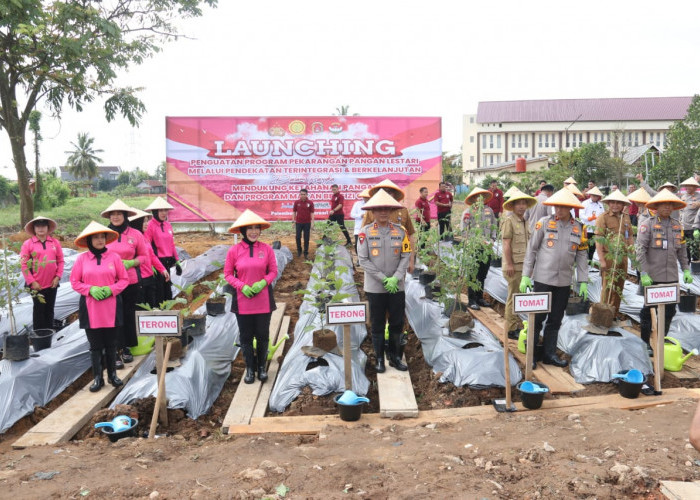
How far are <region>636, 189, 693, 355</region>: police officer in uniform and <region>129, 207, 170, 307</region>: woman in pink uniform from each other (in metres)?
5.01

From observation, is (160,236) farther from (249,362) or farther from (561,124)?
(561,124)

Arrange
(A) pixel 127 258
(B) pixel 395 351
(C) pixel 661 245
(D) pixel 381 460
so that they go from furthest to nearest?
1. (A) pixel 127 258
2. (C) pixel 661 245
3. (B) pixel 395 351
4. (D) pixel 381 460

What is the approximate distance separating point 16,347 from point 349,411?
10.2 ft

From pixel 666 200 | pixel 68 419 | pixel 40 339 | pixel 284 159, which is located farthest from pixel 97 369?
pixel 284 159

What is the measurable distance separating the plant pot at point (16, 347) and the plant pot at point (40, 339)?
46 centimetres

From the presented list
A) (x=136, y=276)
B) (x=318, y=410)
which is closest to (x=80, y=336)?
(x=136, y=276)

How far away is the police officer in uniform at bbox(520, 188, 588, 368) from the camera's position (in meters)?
4.66

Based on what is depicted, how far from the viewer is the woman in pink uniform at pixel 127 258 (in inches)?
205

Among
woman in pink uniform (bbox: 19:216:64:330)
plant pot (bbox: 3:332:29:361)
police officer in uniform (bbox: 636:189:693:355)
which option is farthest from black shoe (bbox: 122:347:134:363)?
police officer in uniform (bbox: 636:189:693:355)

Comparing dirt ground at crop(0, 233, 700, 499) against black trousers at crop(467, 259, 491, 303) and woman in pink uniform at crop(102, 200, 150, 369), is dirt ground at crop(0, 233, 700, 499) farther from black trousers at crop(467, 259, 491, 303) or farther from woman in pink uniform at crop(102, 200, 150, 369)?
black trousers at crop(467, 259, 491, 303)

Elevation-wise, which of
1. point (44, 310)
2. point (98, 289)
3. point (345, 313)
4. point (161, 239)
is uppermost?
point (161, 239)

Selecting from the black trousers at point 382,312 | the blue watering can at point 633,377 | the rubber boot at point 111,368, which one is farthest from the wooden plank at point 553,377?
the rubber boot at point 111,368

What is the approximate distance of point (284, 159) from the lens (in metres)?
11.8

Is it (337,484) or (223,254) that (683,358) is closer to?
(337,484)
